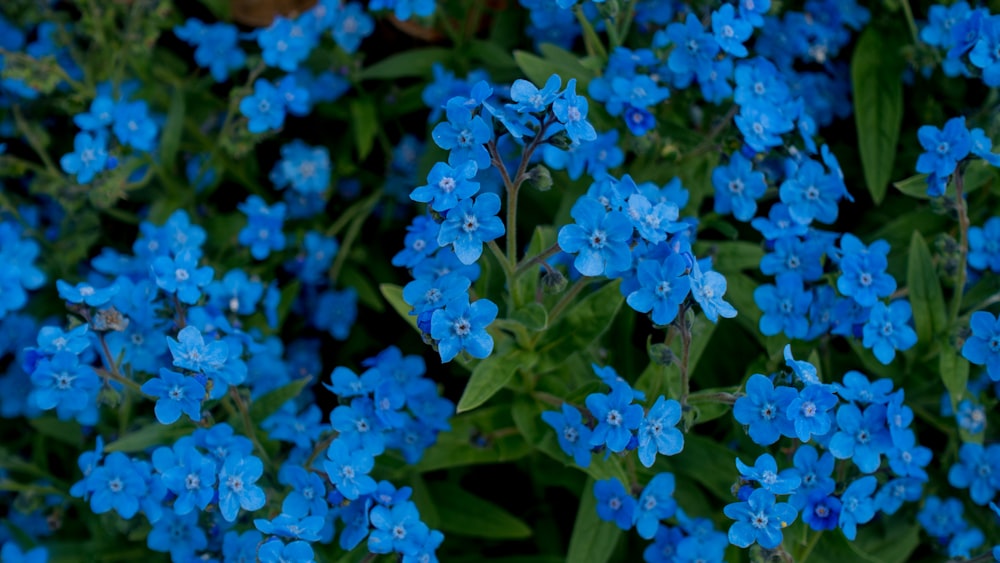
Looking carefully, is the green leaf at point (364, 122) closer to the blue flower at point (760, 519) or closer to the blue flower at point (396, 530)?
the blue flower at point (396, 530)

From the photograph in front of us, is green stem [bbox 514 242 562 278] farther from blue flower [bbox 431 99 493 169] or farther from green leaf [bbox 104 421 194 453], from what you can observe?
green leaf [bbox 104 421 194 453]

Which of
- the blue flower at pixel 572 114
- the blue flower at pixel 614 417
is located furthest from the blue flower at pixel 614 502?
the blue flower at pixel 572 114

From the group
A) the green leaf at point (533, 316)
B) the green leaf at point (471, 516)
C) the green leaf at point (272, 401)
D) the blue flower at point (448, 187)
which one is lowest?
the green leaf at point (471, 516)

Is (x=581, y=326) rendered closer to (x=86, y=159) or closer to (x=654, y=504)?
(x=654, y=504)

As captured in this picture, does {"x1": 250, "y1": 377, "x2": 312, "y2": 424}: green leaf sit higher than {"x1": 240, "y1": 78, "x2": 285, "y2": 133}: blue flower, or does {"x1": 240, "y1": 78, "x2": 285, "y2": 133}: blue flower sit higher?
{"x1": 240, "y1": 78, "x2": 285, "y2": 133}: blue flower

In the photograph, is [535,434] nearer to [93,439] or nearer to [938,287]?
[938,287]

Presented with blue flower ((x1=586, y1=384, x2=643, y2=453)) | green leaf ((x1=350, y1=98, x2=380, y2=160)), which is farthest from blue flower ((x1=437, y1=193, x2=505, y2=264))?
green leaf ((x1=350, y1=98, x2=380, y2=160))
